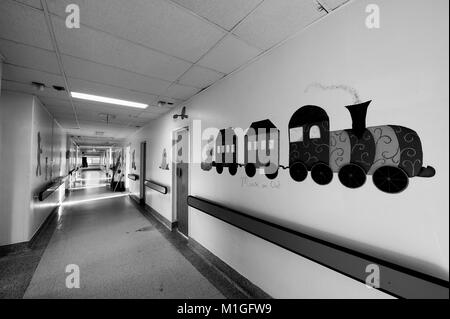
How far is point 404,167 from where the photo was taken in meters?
1.20

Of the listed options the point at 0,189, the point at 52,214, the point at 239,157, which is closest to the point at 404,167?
the point at 239,157

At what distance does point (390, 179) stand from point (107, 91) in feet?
12.7

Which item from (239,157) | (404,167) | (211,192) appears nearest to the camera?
(404,167)

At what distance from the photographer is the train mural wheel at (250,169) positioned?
2.28 meters

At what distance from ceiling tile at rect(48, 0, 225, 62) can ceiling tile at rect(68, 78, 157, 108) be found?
152 centimetres

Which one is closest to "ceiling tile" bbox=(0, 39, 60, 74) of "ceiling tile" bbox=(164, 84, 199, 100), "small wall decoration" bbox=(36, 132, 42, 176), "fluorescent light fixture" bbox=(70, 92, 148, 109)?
"fluorescent light fixture" bbox=(70, 92, 148, 109)

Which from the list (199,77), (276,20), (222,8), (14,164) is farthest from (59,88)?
(276,20)

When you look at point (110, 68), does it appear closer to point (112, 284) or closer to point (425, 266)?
point (112, 284)

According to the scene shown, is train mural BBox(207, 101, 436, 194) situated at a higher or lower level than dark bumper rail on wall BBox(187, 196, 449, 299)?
higher

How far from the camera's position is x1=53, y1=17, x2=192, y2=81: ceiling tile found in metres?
1.78

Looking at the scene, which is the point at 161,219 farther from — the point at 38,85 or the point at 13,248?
the point at 38,85

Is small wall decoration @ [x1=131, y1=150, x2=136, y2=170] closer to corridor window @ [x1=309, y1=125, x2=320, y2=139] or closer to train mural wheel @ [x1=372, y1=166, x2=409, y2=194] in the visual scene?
corridor window @ [x1=309, y1=125, x2=320, y2=139]
